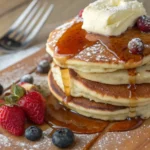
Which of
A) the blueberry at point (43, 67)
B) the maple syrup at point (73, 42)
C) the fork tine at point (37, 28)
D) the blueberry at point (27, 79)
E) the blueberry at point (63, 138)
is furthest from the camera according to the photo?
the fork tine at point (37, 28)

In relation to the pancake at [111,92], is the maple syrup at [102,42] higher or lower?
higher

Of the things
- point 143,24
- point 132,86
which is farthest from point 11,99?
point 143,24

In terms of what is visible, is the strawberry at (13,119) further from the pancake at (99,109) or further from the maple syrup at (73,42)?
the maple syrup at (73,42)

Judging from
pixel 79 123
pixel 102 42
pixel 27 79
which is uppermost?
pixel 102 42

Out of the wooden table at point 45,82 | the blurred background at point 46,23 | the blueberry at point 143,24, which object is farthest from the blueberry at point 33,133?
the blurred background at point 46,23

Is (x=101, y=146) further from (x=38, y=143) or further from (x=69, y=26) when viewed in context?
(x=69, y=26)

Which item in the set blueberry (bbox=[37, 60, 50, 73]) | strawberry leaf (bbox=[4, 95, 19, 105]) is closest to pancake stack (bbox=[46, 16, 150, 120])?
strawberry leaf (bbox=[4, 95, 19, 105])

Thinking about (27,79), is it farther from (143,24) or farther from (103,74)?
(143,24)

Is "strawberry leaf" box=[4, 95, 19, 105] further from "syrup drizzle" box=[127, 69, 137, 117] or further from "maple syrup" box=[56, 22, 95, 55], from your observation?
"syrup drizzle" box=[127, 69, 137, 117]
